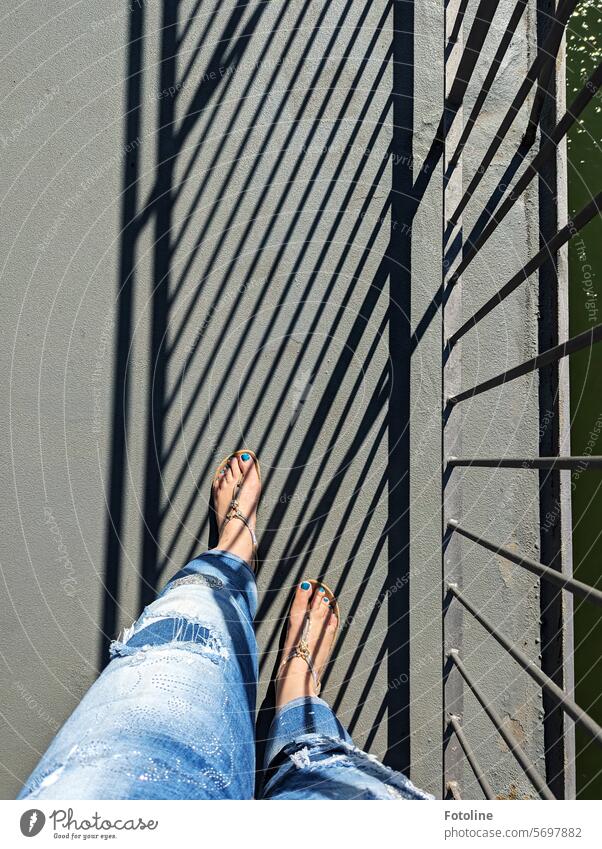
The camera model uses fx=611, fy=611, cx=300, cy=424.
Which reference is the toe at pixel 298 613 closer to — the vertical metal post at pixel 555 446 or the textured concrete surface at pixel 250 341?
the textured concrete surface at pixel 250 341

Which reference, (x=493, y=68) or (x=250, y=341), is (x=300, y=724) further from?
(x=493, y=68)

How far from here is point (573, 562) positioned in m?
1.76

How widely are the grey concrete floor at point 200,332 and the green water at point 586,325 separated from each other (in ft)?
1.86

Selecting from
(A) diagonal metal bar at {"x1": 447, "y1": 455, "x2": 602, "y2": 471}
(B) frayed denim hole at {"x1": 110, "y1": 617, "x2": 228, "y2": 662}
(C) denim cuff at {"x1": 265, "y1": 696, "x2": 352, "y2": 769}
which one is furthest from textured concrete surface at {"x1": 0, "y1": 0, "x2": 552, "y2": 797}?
(A) diagonal metal bar at {"x1": 447, "y1": 455, "x2": 602, "y2": 471}

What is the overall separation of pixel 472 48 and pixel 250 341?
0.87 m

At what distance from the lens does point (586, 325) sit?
5.88 feet

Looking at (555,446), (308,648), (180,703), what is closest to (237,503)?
(308,648)

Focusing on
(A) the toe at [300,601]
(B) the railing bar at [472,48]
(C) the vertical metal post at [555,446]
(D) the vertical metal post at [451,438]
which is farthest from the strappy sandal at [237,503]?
(B) the railing bar at [472,48]

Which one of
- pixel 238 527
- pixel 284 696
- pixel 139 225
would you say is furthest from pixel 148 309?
pixel 284 696

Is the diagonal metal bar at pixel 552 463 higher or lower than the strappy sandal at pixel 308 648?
higher

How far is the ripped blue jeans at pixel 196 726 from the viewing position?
3.59ft

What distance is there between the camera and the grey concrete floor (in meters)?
1.69

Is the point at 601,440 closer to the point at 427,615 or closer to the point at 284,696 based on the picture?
the point at 427,615
